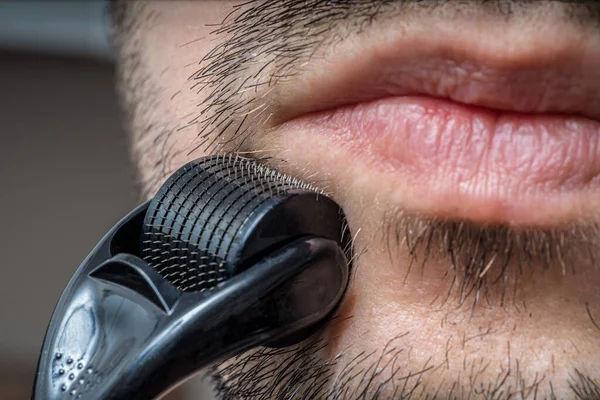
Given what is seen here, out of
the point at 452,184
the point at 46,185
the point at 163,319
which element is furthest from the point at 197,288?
the point at 46,185

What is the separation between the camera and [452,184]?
16.8 inches

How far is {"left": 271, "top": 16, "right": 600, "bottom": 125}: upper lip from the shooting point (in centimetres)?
40

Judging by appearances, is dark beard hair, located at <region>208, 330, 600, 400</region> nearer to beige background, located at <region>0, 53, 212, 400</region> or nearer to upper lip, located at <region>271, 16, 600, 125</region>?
upper lip, located at <region>271, 16, 600, 125</region>

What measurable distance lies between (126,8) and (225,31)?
299 mm

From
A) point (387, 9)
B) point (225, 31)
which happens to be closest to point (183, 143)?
point (225, 31)

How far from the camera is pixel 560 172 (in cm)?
42

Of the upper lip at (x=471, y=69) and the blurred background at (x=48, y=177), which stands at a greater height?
the upper lip at (x=471, y=69)

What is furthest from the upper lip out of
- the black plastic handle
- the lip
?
the black plastic handle

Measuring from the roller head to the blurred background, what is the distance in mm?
1507

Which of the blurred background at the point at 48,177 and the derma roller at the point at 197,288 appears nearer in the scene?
the derma roller at the point at 197,288

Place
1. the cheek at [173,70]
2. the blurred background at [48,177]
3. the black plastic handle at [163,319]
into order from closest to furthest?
the black plastic handle at [163,319], the cheek at [173,70], the blurred background at [48,177]

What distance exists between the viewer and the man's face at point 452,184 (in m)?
0.41

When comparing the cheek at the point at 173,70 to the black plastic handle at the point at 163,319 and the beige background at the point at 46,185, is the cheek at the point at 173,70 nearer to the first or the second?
the black plastic handle at the point at 163,319

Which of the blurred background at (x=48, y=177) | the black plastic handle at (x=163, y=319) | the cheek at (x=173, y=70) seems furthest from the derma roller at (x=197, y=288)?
the blurred background at (x=48, y=177)
